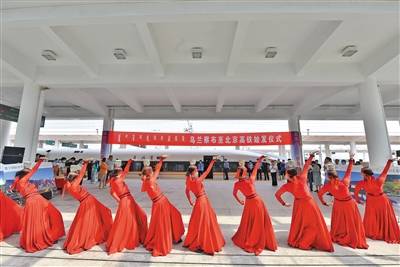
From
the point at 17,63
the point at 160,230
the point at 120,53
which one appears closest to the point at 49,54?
the point at 17,63

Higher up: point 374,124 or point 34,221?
point 374,124

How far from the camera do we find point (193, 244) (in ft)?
10.9

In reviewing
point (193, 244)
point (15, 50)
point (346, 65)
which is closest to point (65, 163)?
point (15, 50)

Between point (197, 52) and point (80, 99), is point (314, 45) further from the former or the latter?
point (80, 99)

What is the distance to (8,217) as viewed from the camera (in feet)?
12.8

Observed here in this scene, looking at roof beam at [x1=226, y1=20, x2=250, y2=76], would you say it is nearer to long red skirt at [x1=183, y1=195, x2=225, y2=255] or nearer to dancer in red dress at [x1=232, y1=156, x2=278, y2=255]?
dancer in red dress at [x1=232, y1=156, x2=278, y2=255]

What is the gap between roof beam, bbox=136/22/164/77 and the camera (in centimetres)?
509

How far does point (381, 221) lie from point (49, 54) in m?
9.57

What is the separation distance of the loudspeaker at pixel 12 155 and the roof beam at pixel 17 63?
2.52 m

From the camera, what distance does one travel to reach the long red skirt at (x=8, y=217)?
3807 mm

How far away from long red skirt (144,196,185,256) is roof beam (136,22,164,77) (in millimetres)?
3978

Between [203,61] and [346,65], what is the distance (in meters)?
5.03

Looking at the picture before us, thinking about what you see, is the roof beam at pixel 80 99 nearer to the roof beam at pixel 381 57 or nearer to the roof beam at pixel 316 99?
the roof beam at pixel 316 99

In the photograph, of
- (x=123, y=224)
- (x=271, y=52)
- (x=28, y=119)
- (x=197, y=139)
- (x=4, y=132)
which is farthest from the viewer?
(x=4, y=132)
